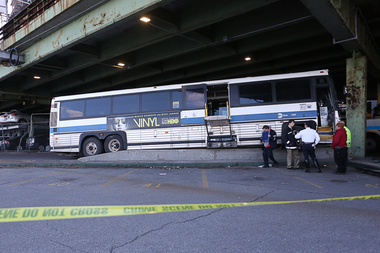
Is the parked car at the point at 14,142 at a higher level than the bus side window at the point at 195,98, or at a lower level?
lower

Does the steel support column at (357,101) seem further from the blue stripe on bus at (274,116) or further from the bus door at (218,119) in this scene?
the bus door at (218,119)

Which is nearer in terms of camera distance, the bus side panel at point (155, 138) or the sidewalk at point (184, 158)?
the sidewalk at point (184, 158)

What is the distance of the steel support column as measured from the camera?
11.1m

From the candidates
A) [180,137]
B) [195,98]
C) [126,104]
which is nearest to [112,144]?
[126,104]

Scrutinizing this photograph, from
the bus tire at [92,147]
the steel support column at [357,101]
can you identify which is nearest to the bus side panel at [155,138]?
the bus tire at [92,147]

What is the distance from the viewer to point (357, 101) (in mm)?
11219

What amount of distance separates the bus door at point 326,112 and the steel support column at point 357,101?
1049 millimetres

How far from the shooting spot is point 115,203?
17.4 feet

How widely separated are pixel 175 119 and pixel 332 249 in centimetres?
963

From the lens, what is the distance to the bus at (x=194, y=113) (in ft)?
36.3

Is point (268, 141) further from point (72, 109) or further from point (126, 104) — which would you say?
point (72, 109)

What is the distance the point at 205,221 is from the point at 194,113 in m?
8.15

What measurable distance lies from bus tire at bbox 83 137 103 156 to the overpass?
4430 millimetres

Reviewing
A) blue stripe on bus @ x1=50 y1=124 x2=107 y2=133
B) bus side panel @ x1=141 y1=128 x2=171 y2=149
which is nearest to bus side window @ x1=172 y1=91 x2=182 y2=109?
bus side panel @ x1=141 y1=128 x2=171 y2=149
